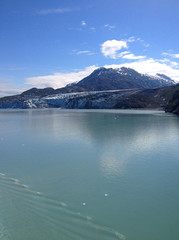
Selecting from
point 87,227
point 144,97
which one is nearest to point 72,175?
point 87,227

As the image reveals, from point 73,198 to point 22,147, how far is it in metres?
13.8

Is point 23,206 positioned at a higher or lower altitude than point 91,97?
lower

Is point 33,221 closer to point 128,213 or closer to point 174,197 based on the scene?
point 128,213

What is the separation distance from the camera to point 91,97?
149 metres

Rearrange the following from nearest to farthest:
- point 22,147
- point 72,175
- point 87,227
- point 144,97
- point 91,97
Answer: point 87,227 < point 72,175 < point 22,147 < point 144,97 < point 91,97

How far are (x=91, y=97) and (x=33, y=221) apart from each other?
143 m

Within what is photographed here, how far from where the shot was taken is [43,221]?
8.12 m

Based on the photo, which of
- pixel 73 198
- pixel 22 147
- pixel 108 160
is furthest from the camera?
pixel 22 147

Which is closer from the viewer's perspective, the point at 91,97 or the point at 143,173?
the point at 143,173

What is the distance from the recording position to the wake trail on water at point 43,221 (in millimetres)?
7324

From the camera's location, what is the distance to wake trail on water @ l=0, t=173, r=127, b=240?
24.0ft

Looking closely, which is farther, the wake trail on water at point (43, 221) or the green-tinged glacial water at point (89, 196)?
the green-tinged glacial water at point (89, 196)

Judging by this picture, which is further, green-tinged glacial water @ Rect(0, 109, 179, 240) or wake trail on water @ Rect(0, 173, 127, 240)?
green-tinged glacial water @ Rect(0, 109, 179, 240)

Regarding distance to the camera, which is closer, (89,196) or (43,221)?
(43,221)
